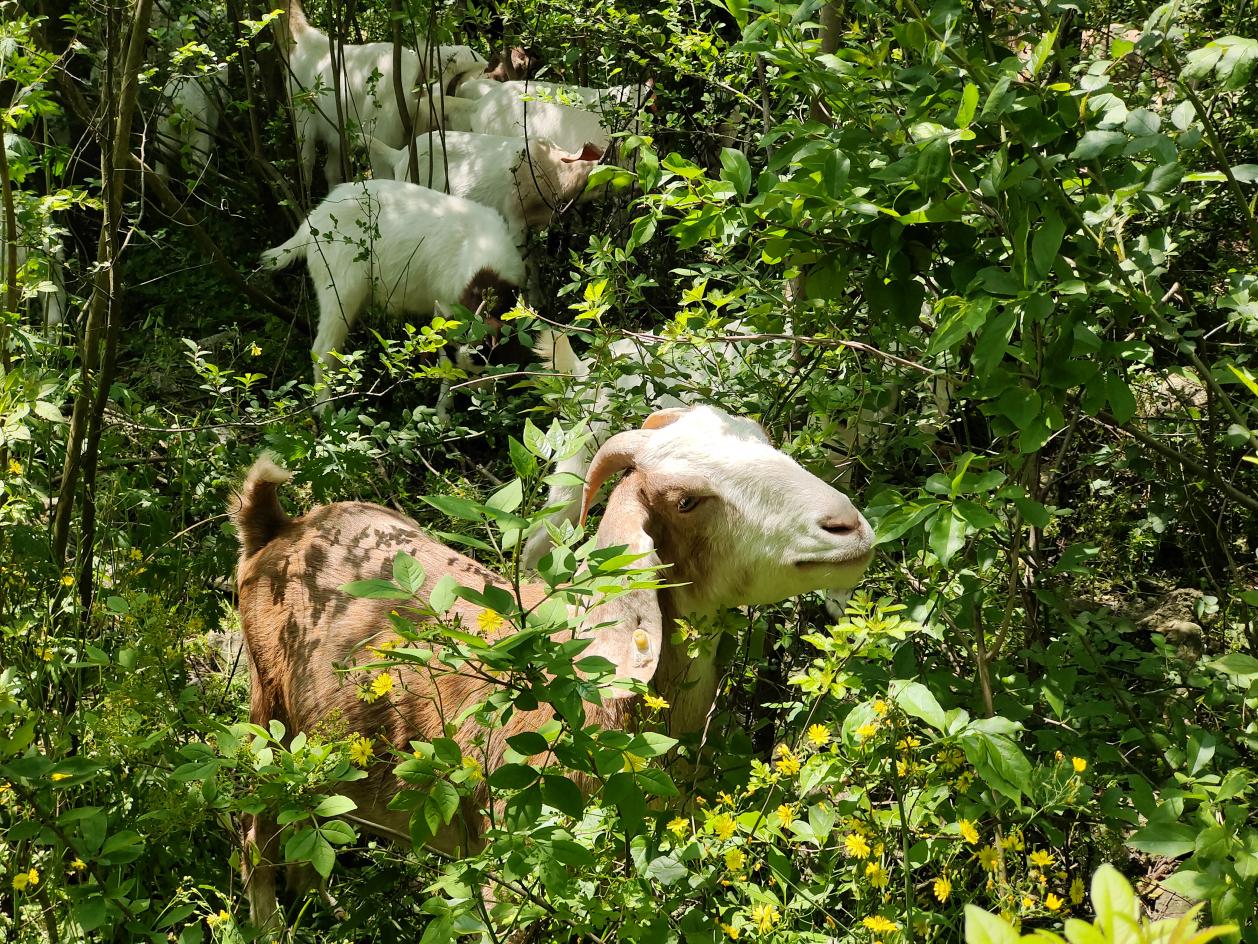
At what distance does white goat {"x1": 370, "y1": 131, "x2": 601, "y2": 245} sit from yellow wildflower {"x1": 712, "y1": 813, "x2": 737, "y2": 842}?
5.16m

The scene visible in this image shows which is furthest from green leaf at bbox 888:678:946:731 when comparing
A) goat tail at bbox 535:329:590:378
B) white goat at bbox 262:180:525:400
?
white goat at bbox 262:180:525:400

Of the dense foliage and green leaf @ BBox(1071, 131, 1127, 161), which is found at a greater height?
green leaf @ BBox(1071, 131, 1127, 161)

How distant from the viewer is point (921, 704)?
1.82 meters

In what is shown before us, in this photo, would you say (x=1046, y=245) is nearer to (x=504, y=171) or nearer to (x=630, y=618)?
(x=630, y=618)

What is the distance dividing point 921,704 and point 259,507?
235cm

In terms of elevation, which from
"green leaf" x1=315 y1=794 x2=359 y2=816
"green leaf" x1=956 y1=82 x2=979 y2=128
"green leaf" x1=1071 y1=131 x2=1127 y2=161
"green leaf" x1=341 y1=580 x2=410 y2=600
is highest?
"green leaf" x1=956 y1=82 x2=979 y2=128

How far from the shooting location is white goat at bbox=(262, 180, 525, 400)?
6023mm

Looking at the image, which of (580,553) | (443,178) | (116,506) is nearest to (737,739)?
(580,553)

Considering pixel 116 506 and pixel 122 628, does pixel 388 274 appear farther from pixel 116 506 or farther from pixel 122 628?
pixel 122 628

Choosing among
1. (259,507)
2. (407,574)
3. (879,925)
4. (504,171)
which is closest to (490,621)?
(407,574)

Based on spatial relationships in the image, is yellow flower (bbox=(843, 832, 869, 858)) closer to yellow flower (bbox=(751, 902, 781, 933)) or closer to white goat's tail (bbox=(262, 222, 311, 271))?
yellow flower (bbox=(751, 902, 781, 933))

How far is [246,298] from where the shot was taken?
6574 millimetres

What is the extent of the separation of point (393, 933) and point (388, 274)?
13.2 feet

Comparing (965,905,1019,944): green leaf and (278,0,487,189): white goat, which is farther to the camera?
(278,0,487,189): white goat
